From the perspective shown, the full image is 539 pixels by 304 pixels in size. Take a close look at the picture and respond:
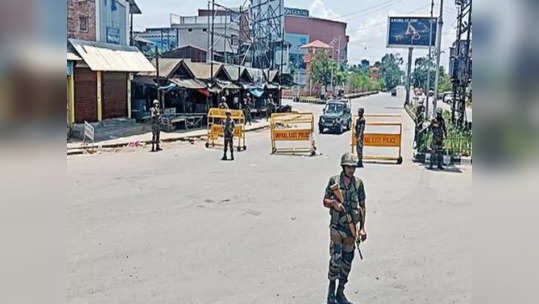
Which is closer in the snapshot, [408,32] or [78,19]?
[78,19]

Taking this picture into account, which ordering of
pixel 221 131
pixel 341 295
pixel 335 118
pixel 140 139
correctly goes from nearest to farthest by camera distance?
1. pixel 341 295
2. pixel 221 131
3. pixel 140 139
4. pixel 335 118

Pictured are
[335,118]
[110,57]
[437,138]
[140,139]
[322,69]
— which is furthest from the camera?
[322,69]

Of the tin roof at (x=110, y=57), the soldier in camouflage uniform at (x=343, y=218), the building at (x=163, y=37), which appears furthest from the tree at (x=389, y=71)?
the soldier in camouflage uniform at (x=343, y=218)

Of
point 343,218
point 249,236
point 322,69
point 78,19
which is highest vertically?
point 322,69

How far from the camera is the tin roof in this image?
23.3m

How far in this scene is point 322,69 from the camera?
73688 millimetres

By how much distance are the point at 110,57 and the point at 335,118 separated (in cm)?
1193

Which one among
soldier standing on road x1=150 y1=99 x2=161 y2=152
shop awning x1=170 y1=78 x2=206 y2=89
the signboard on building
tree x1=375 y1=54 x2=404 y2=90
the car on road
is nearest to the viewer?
soldier standing on road x1=150 y1=99 x2=161 y2=152

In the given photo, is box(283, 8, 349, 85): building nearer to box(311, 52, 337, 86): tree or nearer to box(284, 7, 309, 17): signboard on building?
box(284, 7, 309, 17): signboard on building

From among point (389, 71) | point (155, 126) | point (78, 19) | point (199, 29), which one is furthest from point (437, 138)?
point (389, 71)

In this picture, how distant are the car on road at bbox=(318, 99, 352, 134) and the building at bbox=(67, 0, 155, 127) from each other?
946 cm

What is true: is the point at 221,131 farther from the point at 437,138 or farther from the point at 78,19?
the point at 437,138

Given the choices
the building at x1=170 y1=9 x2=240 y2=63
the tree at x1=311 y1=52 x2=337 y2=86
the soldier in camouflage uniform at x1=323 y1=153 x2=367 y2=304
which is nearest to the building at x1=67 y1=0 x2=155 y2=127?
the soldier in camouflage uniform at x1=323 y1=153 x2=367 y2=304
